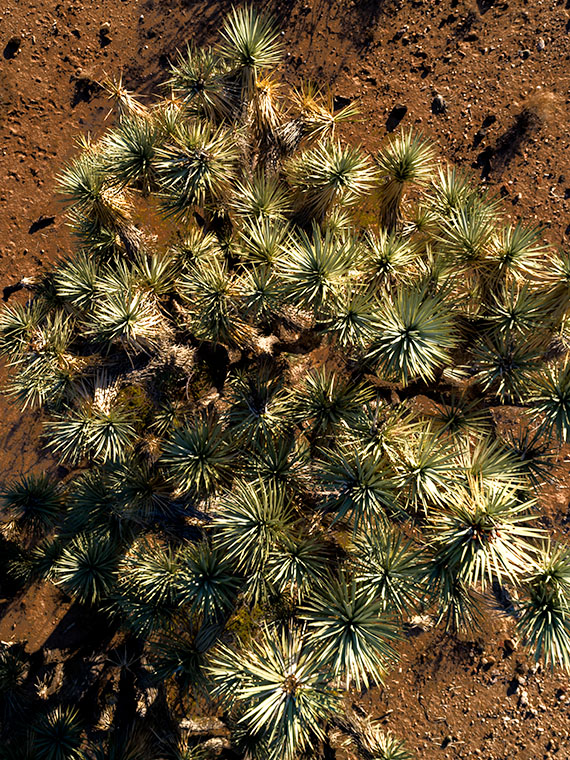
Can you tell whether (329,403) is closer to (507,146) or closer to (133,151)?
(133,151)

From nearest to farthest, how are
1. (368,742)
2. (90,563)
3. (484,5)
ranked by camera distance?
(90,563)
(368,742)
(484,5)

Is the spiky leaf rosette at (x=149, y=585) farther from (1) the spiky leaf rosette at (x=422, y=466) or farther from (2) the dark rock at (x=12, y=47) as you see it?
(2) the dark rock at (x=12, y=47)

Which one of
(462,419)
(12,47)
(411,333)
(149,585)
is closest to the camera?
(411,333)

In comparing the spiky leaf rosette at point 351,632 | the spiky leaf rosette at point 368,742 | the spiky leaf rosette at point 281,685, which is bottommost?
the spiky leaf rosette at point 368,742

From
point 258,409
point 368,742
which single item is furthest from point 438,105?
point 368,742

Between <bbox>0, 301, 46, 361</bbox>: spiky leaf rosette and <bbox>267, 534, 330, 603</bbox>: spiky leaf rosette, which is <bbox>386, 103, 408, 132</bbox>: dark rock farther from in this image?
<bbox>267, 534, 330, 603</bbox>: spiky leaf rosette

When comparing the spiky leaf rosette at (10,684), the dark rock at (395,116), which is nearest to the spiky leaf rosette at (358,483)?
the spiky leaf rosette at (10,684)
